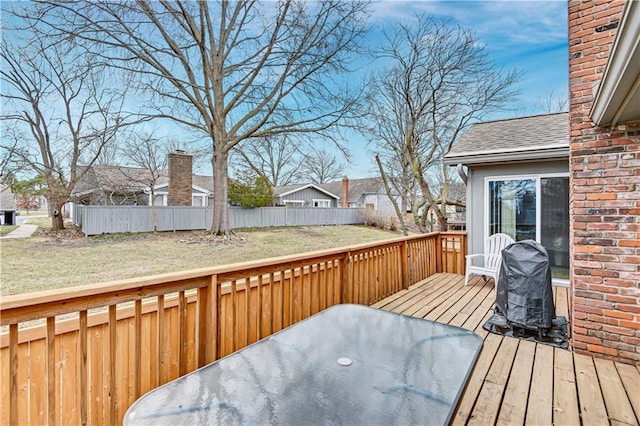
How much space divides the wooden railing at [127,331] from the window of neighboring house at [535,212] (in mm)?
4123

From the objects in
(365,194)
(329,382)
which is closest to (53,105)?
(329,382)

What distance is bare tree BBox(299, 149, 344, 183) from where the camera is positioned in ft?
86.3

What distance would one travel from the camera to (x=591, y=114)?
2.67m

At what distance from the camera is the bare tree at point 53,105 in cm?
841

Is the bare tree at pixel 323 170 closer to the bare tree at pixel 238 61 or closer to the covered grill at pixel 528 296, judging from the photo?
the bare tree at pixel 238 61

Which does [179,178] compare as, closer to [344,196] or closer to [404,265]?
[344,196]

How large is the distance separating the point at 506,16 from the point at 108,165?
52.3 ft

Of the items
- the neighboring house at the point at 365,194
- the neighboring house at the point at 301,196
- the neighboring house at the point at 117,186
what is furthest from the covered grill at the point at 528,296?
the neighboring house at the point at 365,194

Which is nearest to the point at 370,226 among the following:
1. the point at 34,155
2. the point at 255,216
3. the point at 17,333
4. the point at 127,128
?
the point at 255,216

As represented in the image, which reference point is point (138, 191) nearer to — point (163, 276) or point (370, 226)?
point (370, 226)

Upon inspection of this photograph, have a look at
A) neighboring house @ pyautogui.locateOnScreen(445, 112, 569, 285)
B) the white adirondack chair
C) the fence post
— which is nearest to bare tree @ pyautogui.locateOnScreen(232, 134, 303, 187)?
the fence post

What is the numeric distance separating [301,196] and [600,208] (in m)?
21.9

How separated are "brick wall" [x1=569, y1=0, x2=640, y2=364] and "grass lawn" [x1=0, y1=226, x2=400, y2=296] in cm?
702

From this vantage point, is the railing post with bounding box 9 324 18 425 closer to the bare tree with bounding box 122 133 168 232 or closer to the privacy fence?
the privacy fence
